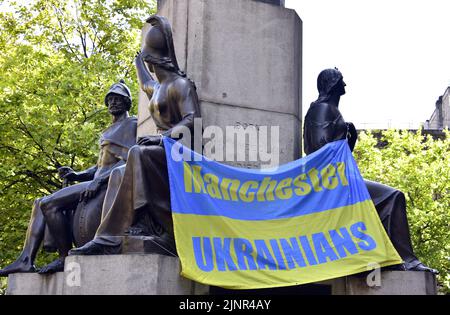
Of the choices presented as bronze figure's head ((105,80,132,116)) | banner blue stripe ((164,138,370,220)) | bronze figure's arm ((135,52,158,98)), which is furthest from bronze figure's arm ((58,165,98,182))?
banner blue stripe ((164,138,370,220))

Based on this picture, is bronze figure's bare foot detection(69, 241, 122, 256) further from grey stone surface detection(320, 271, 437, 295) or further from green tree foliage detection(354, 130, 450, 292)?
green tree foliage detection(354, 130, 450, 292)

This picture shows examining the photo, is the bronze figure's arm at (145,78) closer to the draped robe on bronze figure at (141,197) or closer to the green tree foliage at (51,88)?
the draped robe on bronze figure at (141,197)

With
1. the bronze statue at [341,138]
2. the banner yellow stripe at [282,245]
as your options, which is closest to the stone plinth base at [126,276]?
the banner yellow stripe at [282,245]

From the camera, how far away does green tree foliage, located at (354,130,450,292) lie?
84.4 feet

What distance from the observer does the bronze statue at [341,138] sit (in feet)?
27.6

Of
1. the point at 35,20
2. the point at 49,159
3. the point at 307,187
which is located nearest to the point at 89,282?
the point at 307,187

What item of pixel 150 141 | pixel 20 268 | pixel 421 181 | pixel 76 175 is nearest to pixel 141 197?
pixel 150 141

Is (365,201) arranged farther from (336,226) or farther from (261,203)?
(261,203)

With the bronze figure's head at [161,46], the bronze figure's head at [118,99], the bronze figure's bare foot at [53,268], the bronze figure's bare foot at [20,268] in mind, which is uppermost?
the bronze figure's head at [161,46]

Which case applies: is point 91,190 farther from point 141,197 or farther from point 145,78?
point 145,78

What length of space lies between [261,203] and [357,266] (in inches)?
47.6

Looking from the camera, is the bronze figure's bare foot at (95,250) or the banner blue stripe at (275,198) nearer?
the bronze figure's bare foot at (95,250)

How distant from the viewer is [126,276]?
6922 millimetres

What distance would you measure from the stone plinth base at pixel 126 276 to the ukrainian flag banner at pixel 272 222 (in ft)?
0.63
